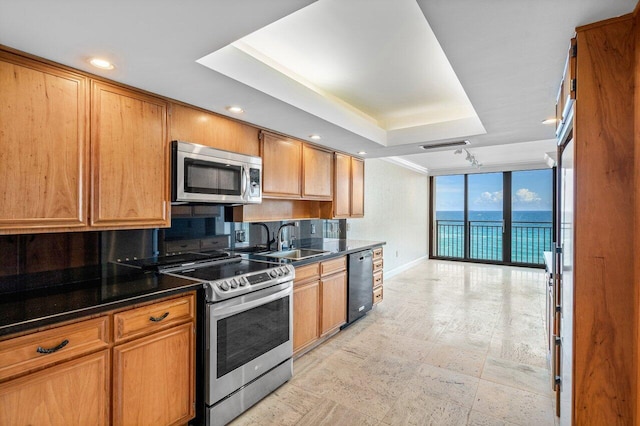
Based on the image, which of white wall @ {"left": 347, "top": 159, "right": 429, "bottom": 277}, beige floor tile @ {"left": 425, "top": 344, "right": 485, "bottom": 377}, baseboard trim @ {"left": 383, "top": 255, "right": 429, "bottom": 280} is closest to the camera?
beige floor tile @ {"left": 425, "top": 344, "right": 485, "bottom": 377}

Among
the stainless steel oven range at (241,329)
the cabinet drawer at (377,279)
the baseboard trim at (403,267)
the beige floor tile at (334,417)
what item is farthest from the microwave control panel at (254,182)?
the baseboard trim at (403,267)

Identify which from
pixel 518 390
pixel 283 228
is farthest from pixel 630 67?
pixel 283 228

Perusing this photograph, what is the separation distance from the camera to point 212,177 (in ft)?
7.98

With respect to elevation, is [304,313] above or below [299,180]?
below

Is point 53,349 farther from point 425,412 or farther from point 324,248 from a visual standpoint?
point 324,248

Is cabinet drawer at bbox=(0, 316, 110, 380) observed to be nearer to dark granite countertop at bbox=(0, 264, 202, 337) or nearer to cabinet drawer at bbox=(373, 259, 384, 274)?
dark granite countertop at bbox=(0, 264, 202, 337)

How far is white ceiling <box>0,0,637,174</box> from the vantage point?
4.27 feet

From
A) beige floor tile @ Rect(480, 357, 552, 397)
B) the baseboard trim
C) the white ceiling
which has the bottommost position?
beige floor tile @ Rect(480, 357, 552, 397)

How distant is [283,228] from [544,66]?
8.76 feet

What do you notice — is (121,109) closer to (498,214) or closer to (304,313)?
(304,313)

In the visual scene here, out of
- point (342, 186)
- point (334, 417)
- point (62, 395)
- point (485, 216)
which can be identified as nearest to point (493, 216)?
point (485, 216)

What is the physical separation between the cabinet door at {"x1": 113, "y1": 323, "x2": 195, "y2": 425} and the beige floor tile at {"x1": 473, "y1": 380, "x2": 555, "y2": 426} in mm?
1931

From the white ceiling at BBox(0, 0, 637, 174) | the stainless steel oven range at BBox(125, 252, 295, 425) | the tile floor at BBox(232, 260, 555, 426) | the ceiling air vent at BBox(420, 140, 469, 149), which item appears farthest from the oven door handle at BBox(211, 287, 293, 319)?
the ceiling air vent at BBox(420, 140, 469, 149)

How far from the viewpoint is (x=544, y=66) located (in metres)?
1.78
